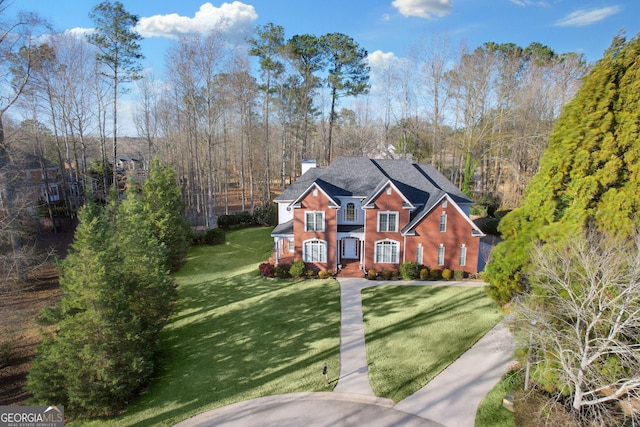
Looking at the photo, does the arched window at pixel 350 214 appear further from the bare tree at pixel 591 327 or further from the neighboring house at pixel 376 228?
the bare tree at pixel 591 327

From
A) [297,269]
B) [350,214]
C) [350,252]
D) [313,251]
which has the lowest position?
[297,269]

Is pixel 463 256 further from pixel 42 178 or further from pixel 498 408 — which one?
pixel 42 178

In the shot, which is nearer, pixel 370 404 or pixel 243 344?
pixel 370 404

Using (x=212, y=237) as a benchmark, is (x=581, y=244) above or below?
above

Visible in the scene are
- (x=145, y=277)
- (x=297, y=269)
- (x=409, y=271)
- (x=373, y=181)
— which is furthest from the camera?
(x=373, y=181)

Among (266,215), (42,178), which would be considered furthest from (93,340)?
(42,178)

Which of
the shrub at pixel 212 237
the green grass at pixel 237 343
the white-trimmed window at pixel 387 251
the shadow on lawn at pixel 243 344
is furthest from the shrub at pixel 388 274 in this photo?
the shrub at pixel 212 237

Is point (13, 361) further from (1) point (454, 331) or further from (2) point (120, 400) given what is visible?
(1) point (454, 331)

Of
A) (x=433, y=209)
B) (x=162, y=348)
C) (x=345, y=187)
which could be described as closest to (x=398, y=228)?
(x=433, y=209)
